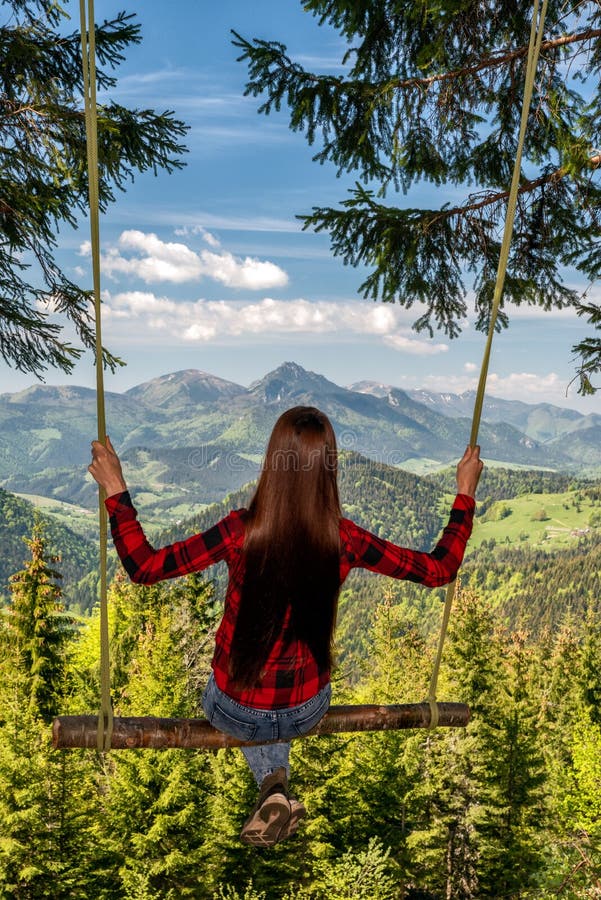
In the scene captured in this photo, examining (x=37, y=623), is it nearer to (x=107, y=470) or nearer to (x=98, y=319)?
(x=98, y=319)

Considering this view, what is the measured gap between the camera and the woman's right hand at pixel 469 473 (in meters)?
2.92

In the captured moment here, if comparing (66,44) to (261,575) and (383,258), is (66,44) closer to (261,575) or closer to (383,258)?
(383,258)

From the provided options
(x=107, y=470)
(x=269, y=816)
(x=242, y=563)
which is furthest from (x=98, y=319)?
(x=269, y=816)

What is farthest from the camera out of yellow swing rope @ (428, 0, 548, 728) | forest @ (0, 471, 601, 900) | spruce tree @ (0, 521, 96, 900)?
forest @ (0, 471, 601, 900)

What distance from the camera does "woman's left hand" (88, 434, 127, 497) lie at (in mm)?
2561

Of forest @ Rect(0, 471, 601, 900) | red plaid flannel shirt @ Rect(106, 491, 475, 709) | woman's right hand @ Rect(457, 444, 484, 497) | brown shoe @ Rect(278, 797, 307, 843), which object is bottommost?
forest @ Rect(0, 471, 601, 900)

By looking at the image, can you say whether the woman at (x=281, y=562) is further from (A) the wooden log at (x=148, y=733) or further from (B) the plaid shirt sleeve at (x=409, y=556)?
(A) the wooden log at (x=148, y=733)

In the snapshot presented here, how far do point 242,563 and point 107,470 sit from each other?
0.69 metres

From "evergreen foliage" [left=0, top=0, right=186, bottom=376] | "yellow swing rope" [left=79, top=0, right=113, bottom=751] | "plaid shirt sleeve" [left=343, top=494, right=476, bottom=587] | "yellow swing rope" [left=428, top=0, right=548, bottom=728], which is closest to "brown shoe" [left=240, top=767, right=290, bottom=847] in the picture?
"yellow swing rope" [left=79, top=0, right=113, bottom=751]

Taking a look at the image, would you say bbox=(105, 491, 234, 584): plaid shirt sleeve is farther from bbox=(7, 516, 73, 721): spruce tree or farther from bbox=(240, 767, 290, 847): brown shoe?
bbox=(7, 516, 73, 721): spruce tree

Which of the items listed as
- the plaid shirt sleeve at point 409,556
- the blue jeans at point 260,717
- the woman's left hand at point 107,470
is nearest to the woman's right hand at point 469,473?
the plaid shirt sleeve at point 409,556

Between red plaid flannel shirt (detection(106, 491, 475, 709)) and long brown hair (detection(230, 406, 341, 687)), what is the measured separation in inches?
2.7

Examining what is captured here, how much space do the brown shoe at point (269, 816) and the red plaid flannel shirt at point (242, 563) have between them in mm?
532

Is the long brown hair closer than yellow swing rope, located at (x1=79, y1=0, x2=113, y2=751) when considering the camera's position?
Yes
